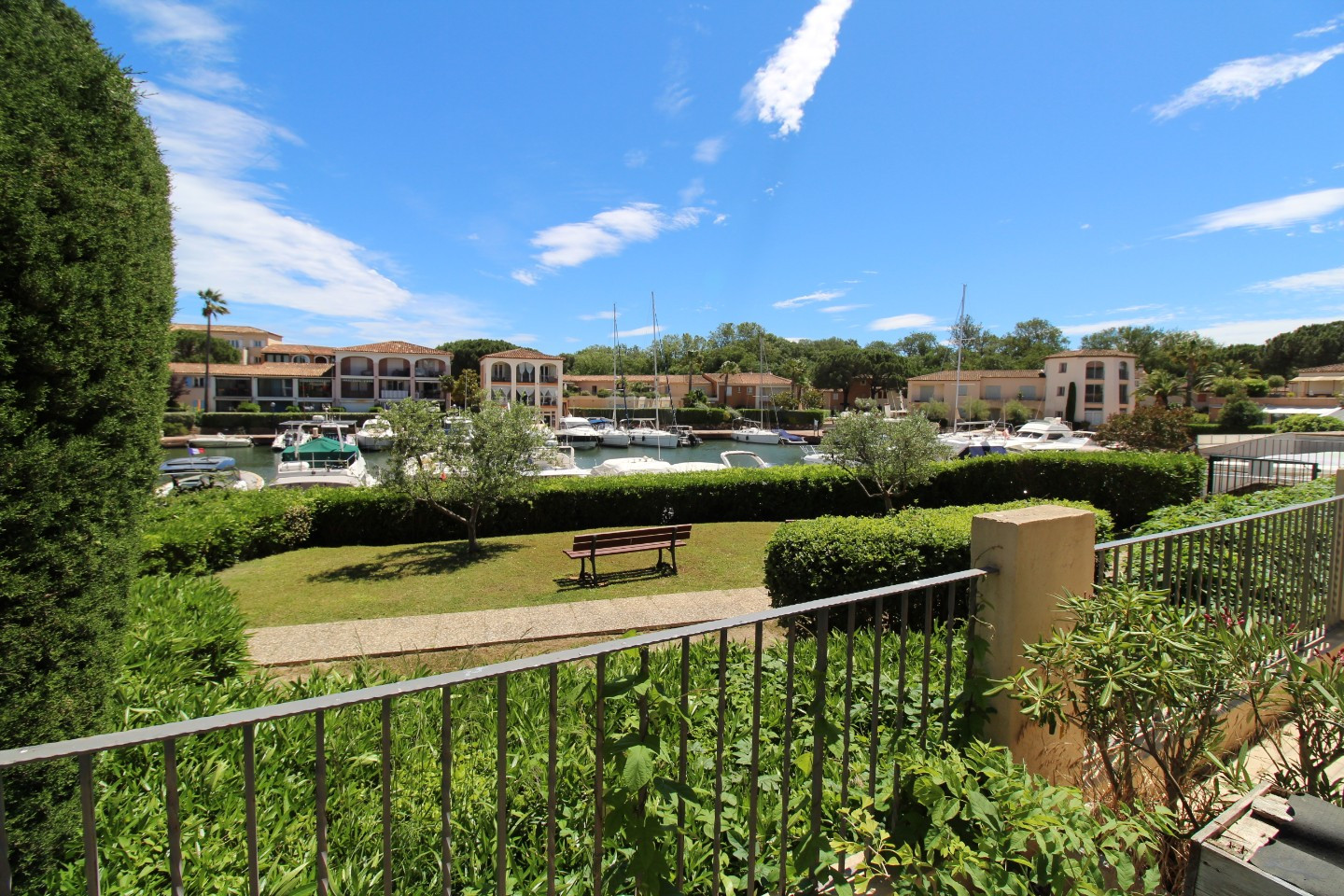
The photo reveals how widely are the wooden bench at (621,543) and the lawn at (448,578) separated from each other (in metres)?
0.38

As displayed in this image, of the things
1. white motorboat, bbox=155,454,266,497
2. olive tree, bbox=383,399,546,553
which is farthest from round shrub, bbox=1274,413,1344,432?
white motorboat, bbox=155,454,266,497

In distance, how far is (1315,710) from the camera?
2.49 metres

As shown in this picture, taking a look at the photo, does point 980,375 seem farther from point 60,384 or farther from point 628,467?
point 60,384

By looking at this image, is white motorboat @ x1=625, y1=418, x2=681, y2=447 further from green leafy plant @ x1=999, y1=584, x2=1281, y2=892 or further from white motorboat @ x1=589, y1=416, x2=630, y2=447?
green leafy plant @ x1=999, y1=584, x2=1281, y2=892

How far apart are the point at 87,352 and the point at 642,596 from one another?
859cm

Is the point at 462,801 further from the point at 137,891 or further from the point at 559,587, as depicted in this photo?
the point at 559,587

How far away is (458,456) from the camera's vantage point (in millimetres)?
14203

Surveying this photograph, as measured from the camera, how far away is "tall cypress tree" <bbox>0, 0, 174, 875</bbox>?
2.21 meters

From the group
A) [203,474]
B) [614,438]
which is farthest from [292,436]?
[203,474]

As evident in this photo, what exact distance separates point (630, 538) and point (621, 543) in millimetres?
196

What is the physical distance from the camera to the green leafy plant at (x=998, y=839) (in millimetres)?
2012

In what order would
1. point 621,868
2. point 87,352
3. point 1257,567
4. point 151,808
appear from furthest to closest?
1. point 1257,567
2. point 151,808
3. point 87,352
4. point 621,868

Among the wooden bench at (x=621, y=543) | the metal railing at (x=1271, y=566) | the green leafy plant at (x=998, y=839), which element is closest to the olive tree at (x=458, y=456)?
the wooden bench at (x=621, y=543)

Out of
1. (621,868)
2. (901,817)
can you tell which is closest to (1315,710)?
(901,817)
